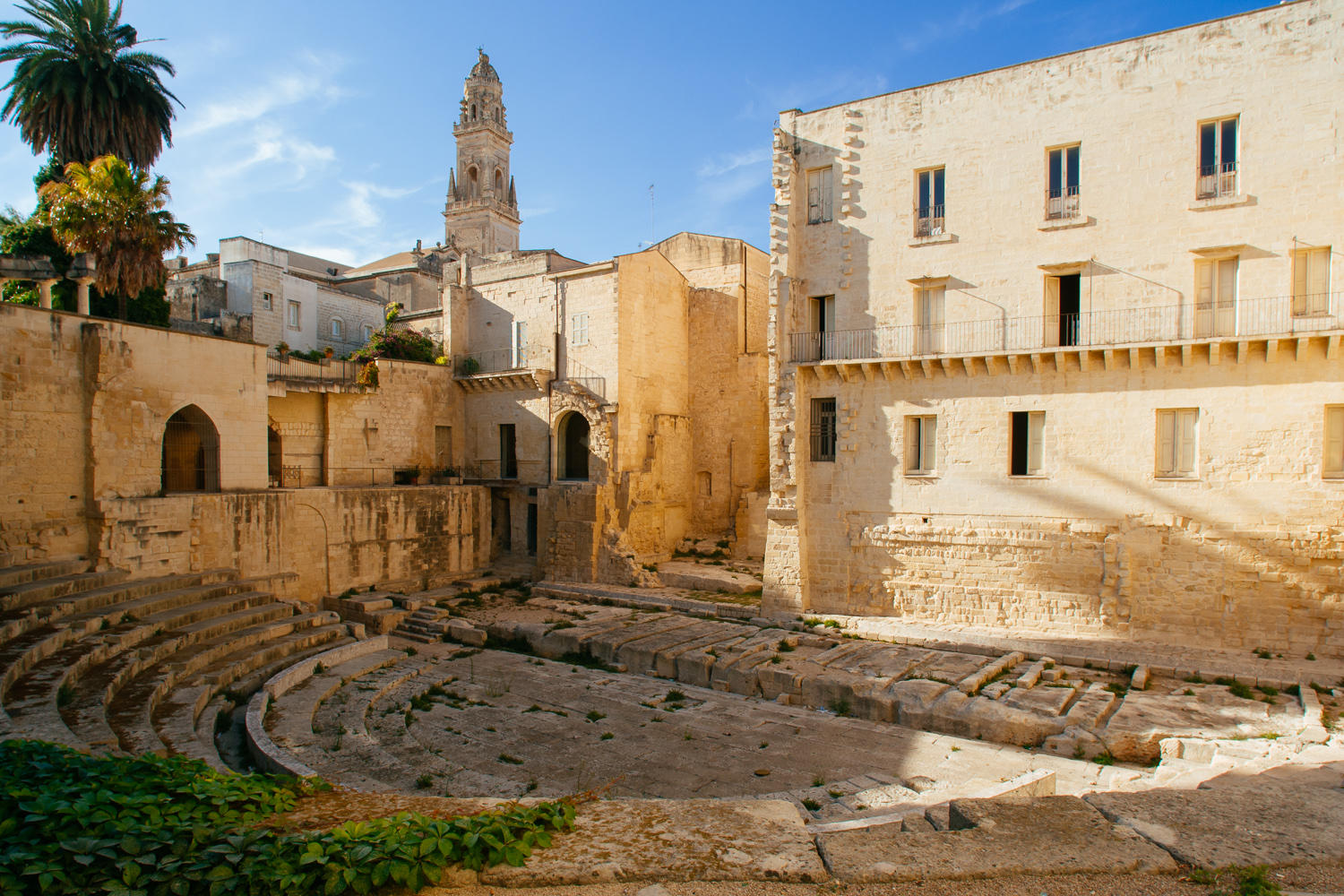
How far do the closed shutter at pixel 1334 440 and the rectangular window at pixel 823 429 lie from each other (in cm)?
954

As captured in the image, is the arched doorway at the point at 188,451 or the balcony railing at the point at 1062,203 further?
the arched doorway at the point at 188,451

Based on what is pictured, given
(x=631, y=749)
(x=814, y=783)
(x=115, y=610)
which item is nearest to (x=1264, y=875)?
(x=814, y=783)

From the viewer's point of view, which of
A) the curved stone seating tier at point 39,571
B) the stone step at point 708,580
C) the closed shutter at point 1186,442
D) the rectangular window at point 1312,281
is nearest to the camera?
the curved stone seating tier at point 39,571

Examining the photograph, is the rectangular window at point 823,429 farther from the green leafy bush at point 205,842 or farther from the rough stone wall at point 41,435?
the rough stone wall at point 41,435

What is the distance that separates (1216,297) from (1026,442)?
4.56m

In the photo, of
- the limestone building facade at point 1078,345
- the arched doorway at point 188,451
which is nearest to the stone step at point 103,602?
the arched doorway at point 188,451

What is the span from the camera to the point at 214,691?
1241 cm

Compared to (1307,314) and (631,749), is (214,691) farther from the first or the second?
(1307,314)

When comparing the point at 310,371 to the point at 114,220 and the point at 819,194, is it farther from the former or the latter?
the point at 819,194

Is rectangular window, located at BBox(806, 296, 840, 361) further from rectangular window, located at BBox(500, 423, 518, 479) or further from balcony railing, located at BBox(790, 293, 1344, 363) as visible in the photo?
rectangular window, located at BBox(500, 423, 518, 479)

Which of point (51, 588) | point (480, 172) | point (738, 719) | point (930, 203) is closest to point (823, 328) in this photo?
point (930, 203)

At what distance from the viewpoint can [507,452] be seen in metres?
27.1

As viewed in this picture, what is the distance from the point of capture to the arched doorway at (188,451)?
18859mm

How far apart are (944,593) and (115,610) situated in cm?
1656
